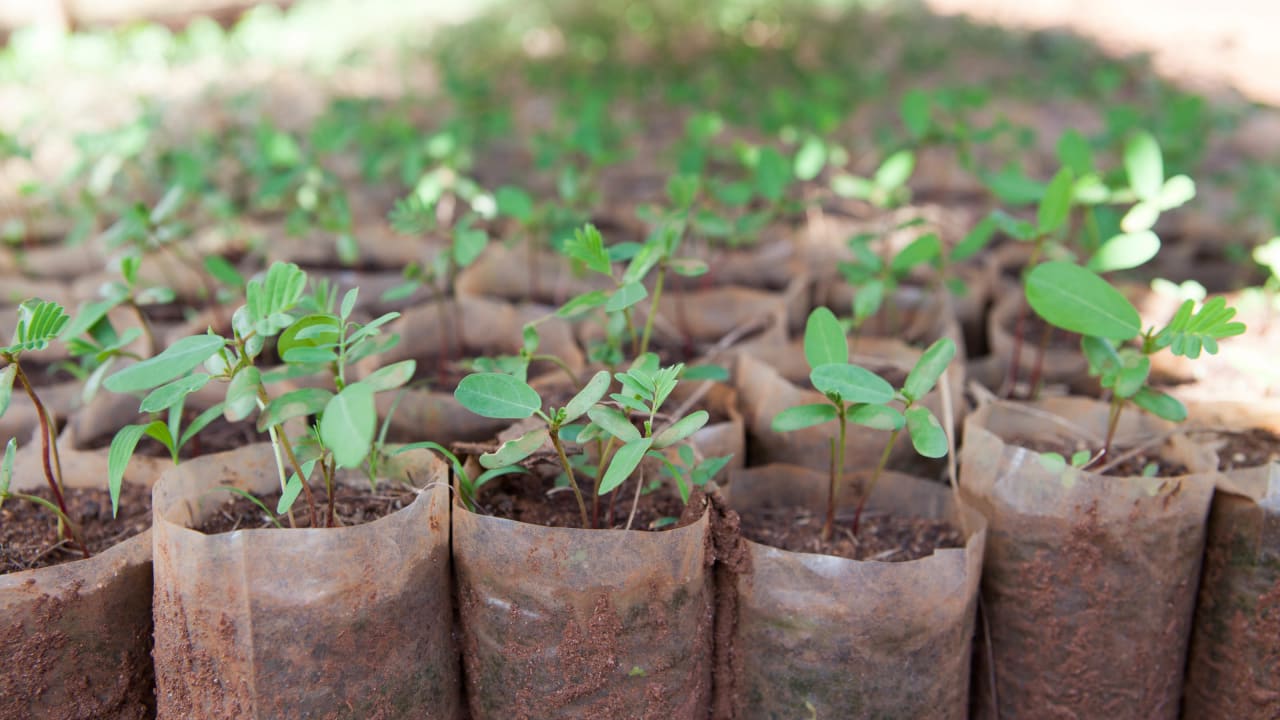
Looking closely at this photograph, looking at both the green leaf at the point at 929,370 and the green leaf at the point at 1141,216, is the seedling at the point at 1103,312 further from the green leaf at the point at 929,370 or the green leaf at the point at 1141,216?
the green leaf at the point at 1141,216

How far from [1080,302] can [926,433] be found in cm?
26

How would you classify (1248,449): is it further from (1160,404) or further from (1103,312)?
(1103,312)

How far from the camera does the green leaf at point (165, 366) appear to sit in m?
0.84

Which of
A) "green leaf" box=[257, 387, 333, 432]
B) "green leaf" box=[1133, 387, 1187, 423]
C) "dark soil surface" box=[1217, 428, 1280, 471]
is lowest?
"dark soil surface" box=[1217, 428, 1280, 471]

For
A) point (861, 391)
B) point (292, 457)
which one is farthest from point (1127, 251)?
point (292, 457)

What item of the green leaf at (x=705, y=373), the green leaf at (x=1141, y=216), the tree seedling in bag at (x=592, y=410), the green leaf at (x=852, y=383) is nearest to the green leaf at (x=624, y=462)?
the tree seedling in bag at (x=592, y=410)

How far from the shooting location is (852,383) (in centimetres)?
103

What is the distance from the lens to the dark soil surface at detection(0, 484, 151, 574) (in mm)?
1148

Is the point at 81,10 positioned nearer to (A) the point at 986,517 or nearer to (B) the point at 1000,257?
(B) the point at 1000,257

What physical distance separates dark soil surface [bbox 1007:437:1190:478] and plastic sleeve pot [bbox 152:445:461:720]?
88 cm

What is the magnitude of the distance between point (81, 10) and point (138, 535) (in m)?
4.91

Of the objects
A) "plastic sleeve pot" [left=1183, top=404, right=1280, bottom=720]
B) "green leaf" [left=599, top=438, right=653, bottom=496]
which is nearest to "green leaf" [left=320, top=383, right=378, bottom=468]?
"green leaf" [left=599, top=438, right=653, bottom=496]

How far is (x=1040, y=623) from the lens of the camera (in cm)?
127

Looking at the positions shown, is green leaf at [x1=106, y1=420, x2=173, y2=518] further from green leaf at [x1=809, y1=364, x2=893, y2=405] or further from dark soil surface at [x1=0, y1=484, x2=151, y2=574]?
green leaf at [x1=809, y1=364, x2=893, y2=405]
